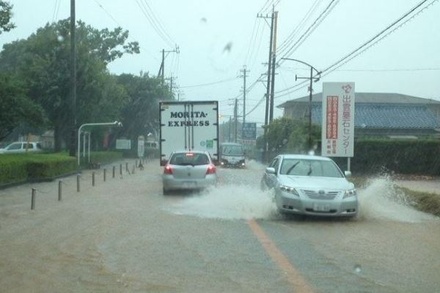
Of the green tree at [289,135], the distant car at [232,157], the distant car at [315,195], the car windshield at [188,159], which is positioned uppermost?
the green tree at [289,135]

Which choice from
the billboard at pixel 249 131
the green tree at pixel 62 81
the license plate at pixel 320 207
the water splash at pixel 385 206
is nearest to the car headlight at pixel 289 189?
the license plate at pixel 320 207

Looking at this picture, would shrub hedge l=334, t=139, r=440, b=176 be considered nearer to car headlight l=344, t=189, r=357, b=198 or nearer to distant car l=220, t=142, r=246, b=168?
distant car l=220, t=142, r=246, b=168

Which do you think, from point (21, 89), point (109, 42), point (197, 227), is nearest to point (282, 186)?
point (197, 227)

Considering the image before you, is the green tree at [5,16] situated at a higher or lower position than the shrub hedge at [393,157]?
higher

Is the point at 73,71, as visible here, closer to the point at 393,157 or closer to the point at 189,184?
the point at 189,184

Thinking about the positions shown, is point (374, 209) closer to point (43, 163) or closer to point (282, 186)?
point (282, 186)

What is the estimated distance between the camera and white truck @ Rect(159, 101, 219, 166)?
26.0 m

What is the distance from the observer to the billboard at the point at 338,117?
26.5 meters

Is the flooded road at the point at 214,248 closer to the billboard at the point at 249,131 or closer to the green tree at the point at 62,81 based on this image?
the green tree at the point at 62,81

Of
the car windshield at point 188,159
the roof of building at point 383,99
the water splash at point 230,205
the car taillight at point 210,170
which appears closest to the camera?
the water splash at point 230,205

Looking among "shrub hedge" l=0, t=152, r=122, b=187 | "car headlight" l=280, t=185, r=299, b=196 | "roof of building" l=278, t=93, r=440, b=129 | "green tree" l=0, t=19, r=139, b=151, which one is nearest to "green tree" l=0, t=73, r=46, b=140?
"shrub hedge" l=0, t=152, r=122, b=187

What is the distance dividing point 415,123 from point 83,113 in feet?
91.0

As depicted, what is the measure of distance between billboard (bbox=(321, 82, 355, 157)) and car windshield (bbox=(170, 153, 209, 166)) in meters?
7.76

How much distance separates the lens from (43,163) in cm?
2947
